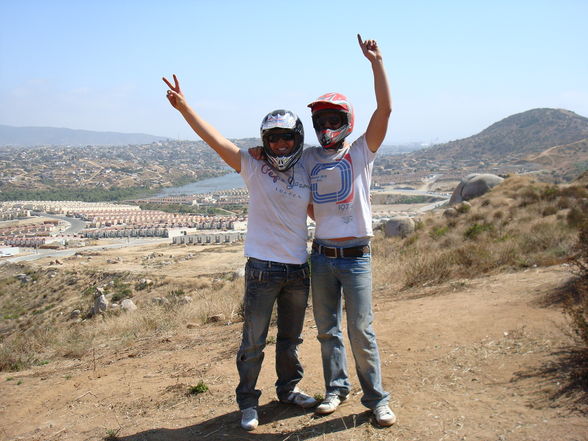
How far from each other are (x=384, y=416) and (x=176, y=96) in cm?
260

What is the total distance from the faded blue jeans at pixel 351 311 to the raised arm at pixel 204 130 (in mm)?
844

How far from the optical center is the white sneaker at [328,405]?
146 inches

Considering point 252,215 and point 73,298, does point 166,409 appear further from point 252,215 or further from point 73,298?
point 73,298

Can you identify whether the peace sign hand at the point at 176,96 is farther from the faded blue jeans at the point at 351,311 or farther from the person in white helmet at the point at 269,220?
the faded blue jeans at the point at 351,311

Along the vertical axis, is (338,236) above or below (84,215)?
above

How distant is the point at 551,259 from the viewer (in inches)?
328

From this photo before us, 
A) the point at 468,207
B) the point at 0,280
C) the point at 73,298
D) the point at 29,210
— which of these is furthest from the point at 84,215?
the point at 468,207

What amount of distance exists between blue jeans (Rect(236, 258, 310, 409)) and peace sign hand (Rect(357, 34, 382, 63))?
58.3 inches

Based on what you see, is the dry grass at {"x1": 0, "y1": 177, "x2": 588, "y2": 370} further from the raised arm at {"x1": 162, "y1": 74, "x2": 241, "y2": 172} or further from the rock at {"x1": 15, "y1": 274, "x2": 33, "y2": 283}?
the rock at {"x1": 15, "y1": 274, "x2": 33, "y2": 283}

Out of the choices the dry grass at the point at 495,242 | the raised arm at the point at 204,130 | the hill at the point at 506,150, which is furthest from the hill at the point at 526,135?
the raised arm at the point at 204,130

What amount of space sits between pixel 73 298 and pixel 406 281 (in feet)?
79.6

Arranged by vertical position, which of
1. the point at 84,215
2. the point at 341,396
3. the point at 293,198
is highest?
the point at 293,198

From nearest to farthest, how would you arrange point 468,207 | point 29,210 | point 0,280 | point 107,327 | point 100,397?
point 100,397 < point 107,327 < point 468,207 < point 0,280 < point 29,210

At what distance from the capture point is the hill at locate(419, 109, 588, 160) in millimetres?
116081
